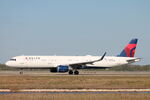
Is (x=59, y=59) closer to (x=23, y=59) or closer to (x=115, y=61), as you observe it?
(x=23, y=59)

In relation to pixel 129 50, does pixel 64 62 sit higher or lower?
lower

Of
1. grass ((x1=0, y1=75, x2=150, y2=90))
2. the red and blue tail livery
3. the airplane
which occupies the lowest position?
grass ((x1=0, y1=75, x2=150, y2=90))

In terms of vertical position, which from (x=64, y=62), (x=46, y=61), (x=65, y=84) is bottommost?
(x=65, y=84)

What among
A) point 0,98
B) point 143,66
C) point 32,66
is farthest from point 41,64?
point 143,66

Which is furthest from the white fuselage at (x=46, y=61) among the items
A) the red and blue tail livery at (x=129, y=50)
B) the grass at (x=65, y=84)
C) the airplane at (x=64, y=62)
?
the grass at (x=65, y=84)

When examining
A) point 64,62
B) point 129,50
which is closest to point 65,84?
point 64,62

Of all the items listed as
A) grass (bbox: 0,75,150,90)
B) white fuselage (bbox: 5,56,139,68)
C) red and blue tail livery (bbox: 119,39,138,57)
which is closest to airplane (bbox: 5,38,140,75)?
white fuselage (bbox: 5,56,139,68)

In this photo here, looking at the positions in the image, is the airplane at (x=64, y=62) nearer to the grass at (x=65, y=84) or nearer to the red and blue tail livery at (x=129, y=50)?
the red and blue tail livery at (x=129, y=50)

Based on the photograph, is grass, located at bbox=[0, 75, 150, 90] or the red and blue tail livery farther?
the red and blue tail livery

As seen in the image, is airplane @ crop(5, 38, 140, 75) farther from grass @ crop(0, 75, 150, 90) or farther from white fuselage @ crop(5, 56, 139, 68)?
grass @ crop(0, 75, 150, 90)

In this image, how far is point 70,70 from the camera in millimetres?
71000

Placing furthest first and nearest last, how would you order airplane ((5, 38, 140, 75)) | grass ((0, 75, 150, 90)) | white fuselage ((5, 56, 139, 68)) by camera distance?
airplane ((5, 38, 140, 75)) < white fuselage ((5, 56, 139, 68)) < grass ((0, 75, 150, 90))

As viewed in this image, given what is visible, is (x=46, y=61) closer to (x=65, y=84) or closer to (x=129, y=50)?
(x=129, y=50)

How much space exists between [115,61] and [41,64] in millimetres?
15518
